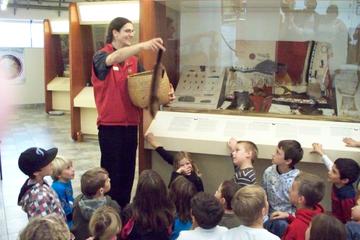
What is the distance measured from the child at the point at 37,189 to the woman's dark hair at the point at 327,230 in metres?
1.51

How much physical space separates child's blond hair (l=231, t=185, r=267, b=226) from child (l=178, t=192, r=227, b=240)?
102mm

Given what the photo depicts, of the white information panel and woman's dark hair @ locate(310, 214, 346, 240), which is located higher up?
the white information panel

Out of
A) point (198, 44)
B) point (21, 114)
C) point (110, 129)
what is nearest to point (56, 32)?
point (21, 114)

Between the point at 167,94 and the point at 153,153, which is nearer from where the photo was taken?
the point at 167,94

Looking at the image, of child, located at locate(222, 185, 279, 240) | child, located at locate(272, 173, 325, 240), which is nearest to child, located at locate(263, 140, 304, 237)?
child, located at locate(272, 173, 325, 240)

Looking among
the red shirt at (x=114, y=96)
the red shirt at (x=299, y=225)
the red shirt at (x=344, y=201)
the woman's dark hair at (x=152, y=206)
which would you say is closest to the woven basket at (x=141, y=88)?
the red shirt at (x=114, y=96)

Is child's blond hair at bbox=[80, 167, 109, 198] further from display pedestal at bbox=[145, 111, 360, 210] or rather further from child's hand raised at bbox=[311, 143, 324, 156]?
child's hand raised at bbox=[311, 143, 324, 156]

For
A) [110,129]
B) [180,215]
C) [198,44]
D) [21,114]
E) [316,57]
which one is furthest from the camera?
[21,114]

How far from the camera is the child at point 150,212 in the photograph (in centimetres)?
251

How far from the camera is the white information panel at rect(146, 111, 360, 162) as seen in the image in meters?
3.43

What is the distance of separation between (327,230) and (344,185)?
117 centimetres

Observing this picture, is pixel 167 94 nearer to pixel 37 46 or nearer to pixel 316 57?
pixel 316 57

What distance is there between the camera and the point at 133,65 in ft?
11.2

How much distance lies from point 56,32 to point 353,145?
851 centimetres
